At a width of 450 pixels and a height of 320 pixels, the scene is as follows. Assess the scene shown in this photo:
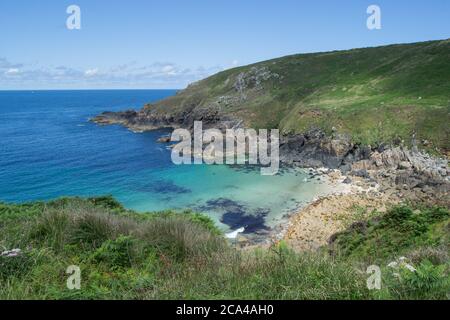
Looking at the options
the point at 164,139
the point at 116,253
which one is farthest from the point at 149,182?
the point at 116,253

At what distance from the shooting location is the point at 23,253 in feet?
23.5

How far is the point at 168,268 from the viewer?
7594mm

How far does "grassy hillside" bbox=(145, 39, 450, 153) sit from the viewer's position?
48594 millimetres

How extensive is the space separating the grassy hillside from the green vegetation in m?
42.5

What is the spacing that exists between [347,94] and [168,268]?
65310 millimetres

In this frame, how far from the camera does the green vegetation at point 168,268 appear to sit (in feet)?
19.3

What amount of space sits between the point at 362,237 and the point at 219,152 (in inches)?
1623

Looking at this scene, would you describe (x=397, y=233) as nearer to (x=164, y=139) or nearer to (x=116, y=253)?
(x=116, y=253)

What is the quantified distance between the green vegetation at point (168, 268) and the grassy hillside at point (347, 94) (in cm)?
4252

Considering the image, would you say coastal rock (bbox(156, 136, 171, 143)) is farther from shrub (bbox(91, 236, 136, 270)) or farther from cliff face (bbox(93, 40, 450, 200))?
shrub (bbox(91, 236, 136, 270))

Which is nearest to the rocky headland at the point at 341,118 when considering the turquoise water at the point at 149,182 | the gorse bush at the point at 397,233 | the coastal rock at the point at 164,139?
the gorse bush at the point at 397,233

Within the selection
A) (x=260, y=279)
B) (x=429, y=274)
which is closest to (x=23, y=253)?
(x=260, y=279)

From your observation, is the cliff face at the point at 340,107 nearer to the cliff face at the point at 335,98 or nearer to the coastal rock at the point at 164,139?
the cliff face at the point at 335,98

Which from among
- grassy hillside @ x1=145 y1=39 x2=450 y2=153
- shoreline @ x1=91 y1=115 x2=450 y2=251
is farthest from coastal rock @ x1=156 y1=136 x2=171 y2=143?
shoreline @ x1=91 y1=115 x2=450 y2=251
